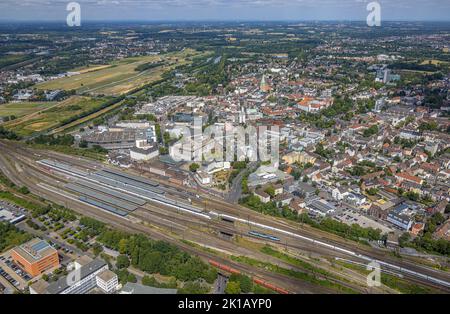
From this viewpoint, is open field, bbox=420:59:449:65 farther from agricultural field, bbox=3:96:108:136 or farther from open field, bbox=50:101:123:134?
agricultural field, bbox=3:96:108:136

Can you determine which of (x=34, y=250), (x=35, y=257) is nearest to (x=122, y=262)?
(x=35, y=257)

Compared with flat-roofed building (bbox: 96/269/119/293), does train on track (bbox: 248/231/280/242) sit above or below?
above

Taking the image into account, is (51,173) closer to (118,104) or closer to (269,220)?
(269,220)

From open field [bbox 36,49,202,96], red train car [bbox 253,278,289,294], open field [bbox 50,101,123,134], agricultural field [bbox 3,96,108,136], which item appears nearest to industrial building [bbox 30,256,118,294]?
red train car [bbox 253,278,289,294]

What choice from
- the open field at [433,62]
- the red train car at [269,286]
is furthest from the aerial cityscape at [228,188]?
the open field at [433,62]

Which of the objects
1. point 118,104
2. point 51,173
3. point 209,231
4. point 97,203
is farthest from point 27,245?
point 118,104
